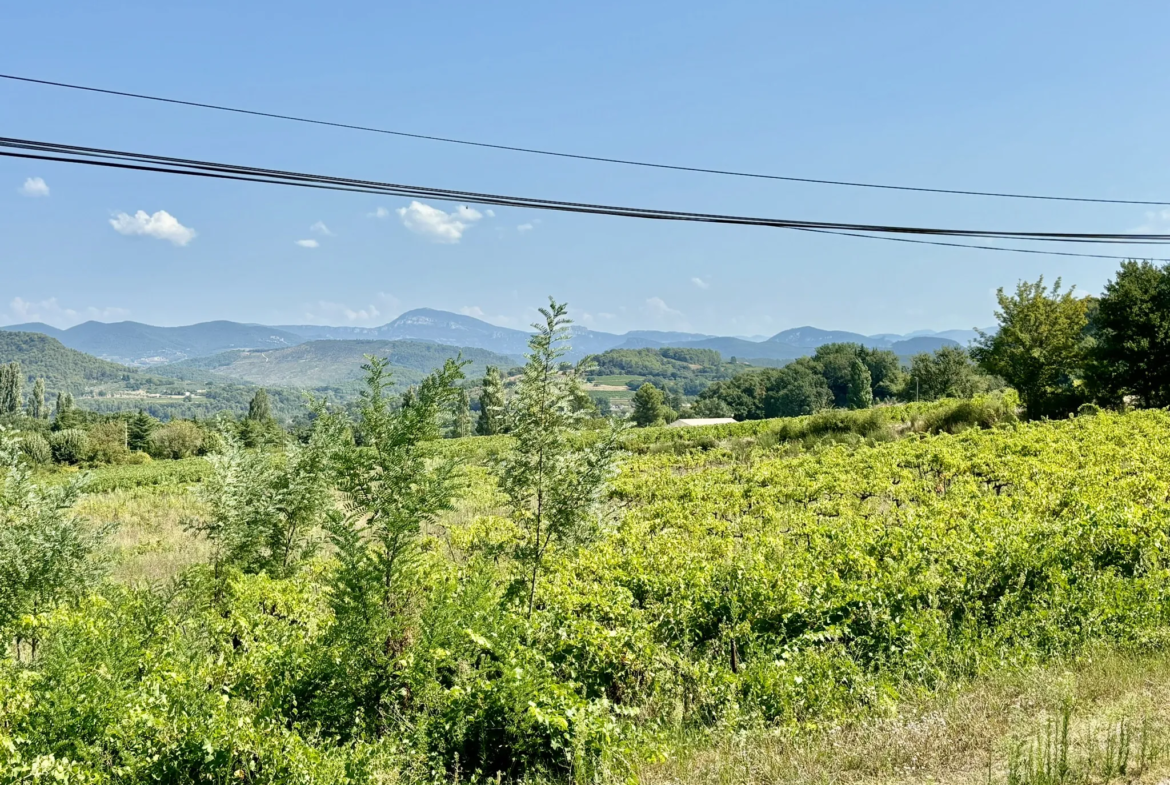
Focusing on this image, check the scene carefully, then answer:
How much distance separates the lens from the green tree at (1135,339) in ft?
87.3

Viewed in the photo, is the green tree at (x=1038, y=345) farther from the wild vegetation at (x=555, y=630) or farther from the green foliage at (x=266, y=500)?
the green foliage at (x=266, y=500)

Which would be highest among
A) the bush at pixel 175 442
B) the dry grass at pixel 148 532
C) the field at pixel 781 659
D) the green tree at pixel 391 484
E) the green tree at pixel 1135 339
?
the green tree at pixel 1135 339

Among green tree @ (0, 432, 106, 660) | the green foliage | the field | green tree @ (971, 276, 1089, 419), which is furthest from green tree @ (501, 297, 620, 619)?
green tree @ (971, 276, 1089, 419)

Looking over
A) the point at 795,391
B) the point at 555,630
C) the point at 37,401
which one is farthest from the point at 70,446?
the point at 795,391

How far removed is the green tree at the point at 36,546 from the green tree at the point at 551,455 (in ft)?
18.9

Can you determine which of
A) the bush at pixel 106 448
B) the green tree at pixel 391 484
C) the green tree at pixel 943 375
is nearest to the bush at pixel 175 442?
the bush at pixel 106 448

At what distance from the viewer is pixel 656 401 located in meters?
98.2

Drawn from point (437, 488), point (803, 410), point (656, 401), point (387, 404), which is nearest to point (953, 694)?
point (437, 488)

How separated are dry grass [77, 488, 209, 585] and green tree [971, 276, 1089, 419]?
3254cm

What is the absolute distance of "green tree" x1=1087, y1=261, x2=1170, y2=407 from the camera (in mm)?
26609

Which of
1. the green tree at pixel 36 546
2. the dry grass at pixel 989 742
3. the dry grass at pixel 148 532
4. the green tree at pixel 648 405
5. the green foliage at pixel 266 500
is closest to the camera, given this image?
the dry grass at pixel 989 742

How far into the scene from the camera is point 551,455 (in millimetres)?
7383

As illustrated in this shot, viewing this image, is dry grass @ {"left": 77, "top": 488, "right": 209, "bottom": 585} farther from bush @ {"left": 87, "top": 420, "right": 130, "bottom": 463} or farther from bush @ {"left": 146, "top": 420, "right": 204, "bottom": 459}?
bush @ {"left": 146, "top": 420, "right": 204, "bottom": 459}

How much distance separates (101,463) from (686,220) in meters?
64.1
